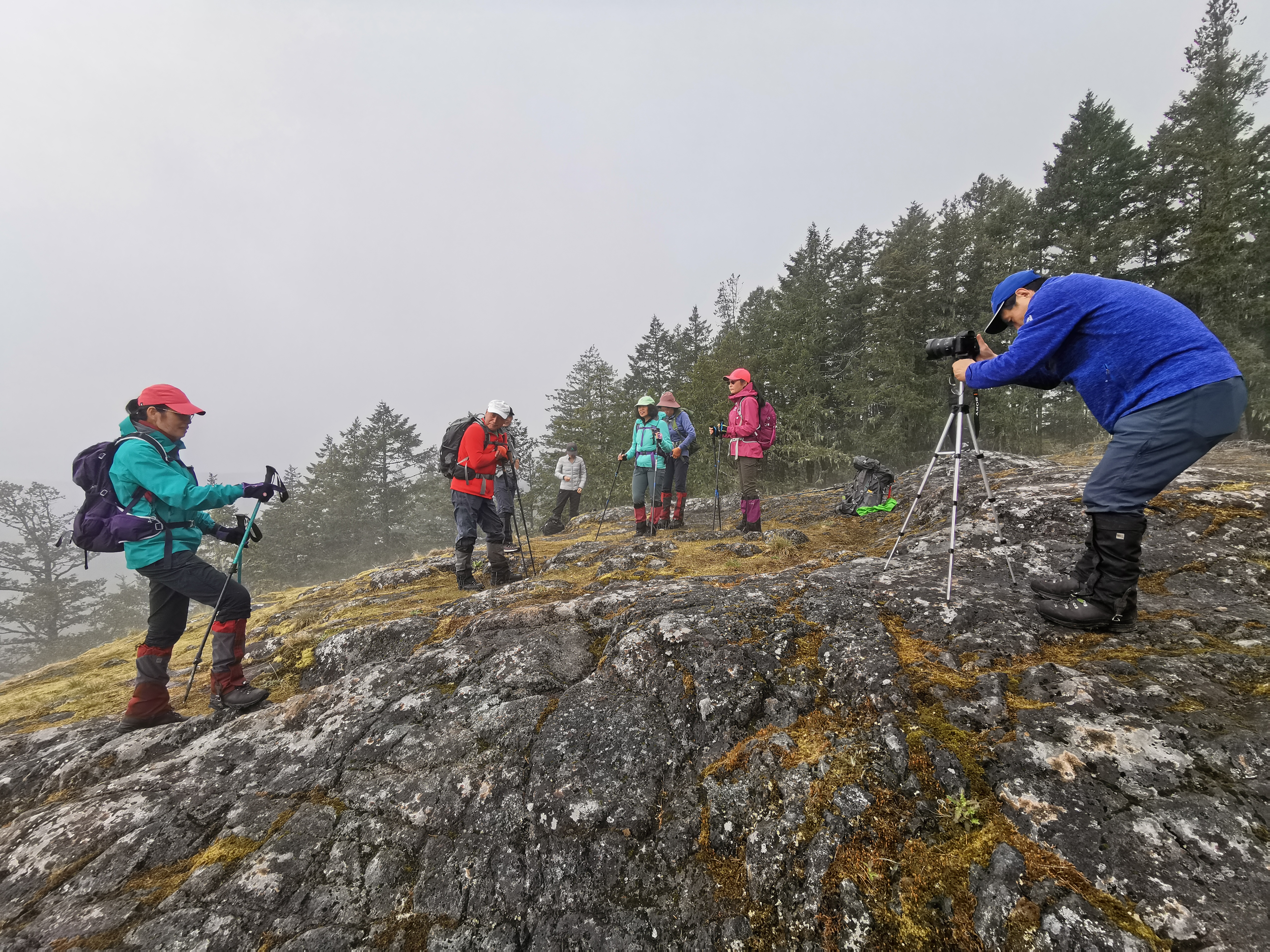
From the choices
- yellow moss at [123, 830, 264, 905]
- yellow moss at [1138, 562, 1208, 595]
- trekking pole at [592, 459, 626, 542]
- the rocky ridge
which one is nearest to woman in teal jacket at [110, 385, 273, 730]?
the rocky ridge

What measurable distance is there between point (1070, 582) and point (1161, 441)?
4.05 ft

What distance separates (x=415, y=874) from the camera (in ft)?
7.98

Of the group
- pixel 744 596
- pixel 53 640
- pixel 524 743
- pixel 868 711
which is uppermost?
pixel 744 596

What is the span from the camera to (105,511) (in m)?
4.18

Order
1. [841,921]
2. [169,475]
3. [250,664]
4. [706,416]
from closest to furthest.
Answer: [841,921]
[169,475]
[250,664]
[706,416]

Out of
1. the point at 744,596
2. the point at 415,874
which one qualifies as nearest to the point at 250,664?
the point at 415,874

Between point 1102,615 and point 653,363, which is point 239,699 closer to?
point 1102,615

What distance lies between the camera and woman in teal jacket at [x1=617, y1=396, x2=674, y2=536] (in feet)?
31.2

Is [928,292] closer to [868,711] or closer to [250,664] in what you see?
[868,711]

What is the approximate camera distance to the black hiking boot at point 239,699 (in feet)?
13.4

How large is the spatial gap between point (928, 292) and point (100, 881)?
28.5 m

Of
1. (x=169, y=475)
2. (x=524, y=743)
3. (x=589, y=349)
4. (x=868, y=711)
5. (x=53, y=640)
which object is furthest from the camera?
(x=53, y=640)

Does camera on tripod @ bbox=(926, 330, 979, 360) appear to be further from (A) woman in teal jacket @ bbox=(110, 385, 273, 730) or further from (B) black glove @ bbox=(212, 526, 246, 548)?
(B) black glove @ bbox=(212, 526, 246, 548)

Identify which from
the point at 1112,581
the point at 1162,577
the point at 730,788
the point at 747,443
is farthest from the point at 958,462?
the point at 747,443
